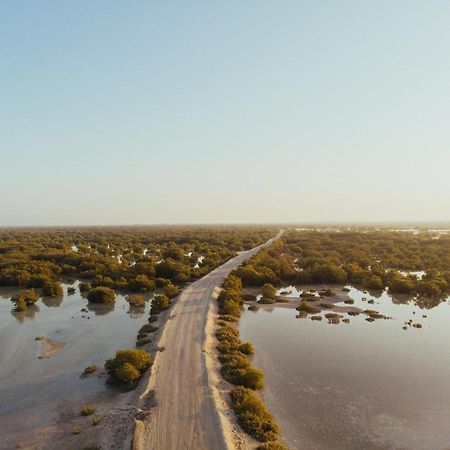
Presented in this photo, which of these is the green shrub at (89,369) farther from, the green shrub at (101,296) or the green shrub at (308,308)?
the green shrub at (308,308)

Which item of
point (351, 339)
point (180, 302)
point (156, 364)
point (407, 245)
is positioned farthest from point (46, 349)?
point (407, 245)

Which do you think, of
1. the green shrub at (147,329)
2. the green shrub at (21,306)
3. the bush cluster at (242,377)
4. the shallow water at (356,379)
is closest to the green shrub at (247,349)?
the bush cluster at (242,377)

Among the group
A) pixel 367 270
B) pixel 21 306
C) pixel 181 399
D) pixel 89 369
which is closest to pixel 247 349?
pixel 181 399

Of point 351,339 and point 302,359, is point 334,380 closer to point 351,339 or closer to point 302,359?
point 302,359

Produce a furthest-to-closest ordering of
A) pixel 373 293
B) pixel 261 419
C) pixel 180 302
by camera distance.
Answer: pixel 373 293, pixel 180 302, pixel 261 419

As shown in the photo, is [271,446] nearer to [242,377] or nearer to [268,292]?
[242,377]

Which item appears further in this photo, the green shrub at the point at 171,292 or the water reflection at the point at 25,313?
the green shrub at the point at 171,292

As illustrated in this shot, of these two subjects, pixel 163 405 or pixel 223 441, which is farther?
pixel 163 405

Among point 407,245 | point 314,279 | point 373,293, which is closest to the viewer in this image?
point 373,293
